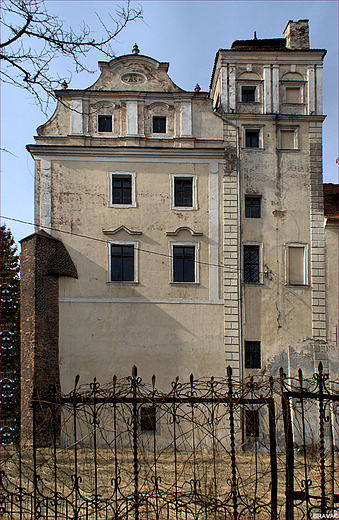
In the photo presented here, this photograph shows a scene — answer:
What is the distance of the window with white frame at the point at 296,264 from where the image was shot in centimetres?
2003

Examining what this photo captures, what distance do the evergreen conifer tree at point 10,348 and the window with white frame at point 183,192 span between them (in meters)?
12.3

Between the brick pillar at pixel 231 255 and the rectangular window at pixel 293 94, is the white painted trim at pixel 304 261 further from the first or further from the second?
the rectangular window at pixel 293 94

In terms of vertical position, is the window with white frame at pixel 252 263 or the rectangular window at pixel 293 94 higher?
the rectangular window at pixel 293 94

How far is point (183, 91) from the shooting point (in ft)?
66.6

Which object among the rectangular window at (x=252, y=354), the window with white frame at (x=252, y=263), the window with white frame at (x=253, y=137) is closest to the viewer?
the rectangular window at (x=252, y=354)

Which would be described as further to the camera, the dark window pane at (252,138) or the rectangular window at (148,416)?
the dark window pane at (252,138)

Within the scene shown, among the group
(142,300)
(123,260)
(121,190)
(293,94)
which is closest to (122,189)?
(121,190)

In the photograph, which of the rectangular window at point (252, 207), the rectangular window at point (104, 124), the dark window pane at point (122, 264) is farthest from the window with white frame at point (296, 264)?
the rectangular window at point (104, 124)

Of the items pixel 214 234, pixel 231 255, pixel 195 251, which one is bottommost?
pixel 231 255

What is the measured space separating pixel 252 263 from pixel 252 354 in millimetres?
3550

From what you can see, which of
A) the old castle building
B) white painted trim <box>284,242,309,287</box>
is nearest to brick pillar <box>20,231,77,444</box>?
the old castle building

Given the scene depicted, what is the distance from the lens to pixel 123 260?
1958 cm

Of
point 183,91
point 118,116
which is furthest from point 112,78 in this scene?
point 183,91

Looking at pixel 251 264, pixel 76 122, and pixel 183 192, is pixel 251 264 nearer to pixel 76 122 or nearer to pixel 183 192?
pixel 183 192
